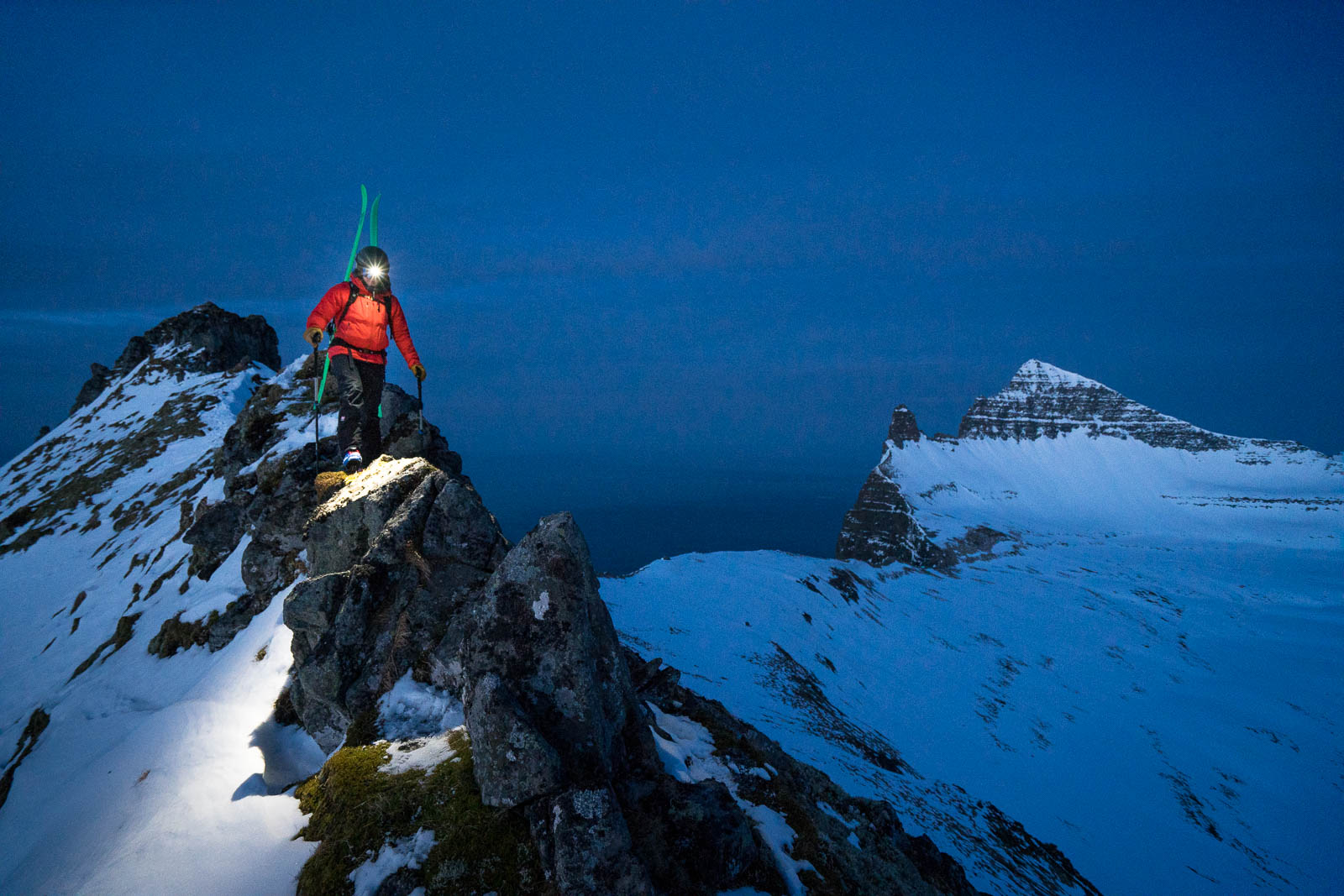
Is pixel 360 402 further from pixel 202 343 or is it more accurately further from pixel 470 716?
pixel 202 343

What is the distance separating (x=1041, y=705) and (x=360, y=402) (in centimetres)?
7031

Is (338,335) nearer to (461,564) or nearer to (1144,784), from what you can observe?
(461,564)

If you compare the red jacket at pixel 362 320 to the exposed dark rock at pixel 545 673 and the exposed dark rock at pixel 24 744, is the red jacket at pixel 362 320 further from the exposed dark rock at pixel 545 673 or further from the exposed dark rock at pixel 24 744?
the exposed dark rock at pixel 24 744

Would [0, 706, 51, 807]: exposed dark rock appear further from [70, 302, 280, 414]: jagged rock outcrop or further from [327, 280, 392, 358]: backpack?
[70, 302, 280, 414]: jagged rock outcrop

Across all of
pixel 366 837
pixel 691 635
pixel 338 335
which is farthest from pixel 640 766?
pixel 691 635

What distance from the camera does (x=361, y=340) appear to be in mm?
11938

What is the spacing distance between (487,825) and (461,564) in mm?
4652

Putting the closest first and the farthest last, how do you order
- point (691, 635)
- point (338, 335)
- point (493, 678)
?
1. point (493, 678)
2. point (338, 335)
3. point (691, 635)

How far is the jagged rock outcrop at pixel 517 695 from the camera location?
614cm

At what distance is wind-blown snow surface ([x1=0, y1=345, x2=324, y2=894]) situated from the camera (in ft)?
21.2

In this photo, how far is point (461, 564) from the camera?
383 inches

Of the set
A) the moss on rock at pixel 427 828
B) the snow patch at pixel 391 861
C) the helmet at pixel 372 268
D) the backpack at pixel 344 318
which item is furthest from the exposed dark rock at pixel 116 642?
the snow patch at pixel 391 861

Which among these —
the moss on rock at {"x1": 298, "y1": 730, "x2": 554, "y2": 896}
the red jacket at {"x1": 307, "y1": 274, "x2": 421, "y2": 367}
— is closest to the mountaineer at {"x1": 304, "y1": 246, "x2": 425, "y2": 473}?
the red jacket at {"x1": 307, "y1": 274, "x2": 421, "y2": 367}

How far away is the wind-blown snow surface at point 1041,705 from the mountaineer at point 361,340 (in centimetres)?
2369
